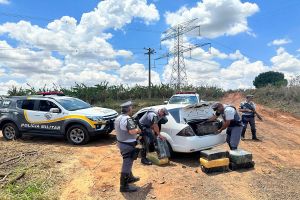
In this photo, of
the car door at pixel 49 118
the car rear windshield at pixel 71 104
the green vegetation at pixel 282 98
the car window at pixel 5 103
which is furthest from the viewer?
the green vegetation at pixel 282 98

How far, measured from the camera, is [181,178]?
22.4 ft

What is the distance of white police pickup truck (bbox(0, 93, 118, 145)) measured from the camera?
10648mm

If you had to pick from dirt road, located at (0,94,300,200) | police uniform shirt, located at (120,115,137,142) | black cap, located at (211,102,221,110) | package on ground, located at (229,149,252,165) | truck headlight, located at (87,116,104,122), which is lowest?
dirt road, located at (0,94,300,200)

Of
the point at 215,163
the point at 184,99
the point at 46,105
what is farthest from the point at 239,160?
the point at 184,99

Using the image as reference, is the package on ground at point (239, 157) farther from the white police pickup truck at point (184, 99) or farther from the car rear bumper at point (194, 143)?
the white police pickup truck at point (184, 99)

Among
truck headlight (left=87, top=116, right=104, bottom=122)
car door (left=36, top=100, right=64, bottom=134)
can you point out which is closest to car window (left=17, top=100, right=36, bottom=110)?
car door (left=36, top=100, right=64, bottom=134)

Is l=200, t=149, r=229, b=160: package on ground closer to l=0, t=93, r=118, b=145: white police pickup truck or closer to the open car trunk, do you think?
the open car trunk

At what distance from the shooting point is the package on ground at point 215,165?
276 inches

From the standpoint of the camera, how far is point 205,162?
706 centimetres

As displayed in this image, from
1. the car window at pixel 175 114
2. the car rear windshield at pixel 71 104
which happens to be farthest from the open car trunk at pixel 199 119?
the car rear windshield at pixel 71 104

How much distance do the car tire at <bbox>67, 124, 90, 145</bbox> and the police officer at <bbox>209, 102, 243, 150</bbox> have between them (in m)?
4.52

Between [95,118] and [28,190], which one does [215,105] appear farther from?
[28,190]

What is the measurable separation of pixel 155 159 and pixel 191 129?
1.16 metres

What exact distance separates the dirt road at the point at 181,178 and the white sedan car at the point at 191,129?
0.53 metres
